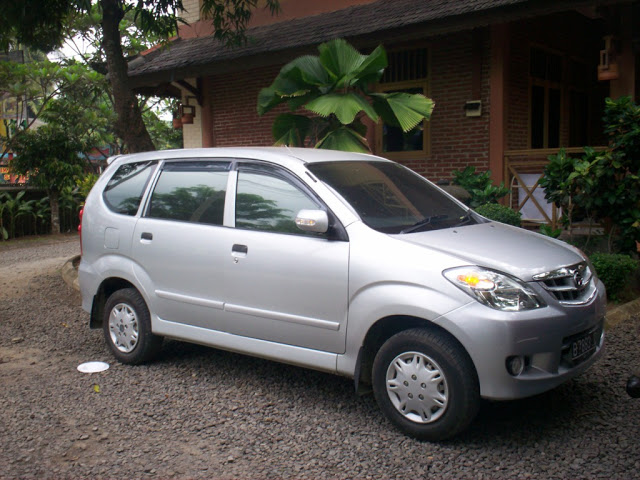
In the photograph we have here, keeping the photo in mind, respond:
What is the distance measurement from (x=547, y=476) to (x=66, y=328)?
5.43m

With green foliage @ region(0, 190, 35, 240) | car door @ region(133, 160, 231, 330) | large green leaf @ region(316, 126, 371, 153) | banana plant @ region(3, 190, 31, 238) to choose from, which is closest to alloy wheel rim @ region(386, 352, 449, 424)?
car door @ region(133, 160, 231, 330)

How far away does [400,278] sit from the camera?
4.04 metres

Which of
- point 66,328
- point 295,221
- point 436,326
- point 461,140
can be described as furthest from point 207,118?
point 436,326

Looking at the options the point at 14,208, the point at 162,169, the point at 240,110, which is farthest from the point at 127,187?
the point at 14,208

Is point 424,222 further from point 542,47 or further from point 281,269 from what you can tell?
point 542,47

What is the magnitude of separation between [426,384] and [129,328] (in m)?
2.85

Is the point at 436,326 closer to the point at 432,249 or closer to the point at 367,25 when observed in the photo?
the point at 432,249

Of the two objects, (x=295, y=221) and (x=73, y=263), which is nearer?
(x=295, y=221)

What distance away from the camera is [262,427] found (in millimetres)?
4340

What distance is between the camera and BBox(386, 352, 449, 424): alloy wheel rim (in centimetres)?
391

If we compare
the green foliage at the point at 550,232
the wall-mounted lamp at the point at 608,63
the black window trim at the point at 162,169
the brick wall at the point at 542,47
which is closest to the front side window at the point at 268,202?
the black window trim at the point at 162,169

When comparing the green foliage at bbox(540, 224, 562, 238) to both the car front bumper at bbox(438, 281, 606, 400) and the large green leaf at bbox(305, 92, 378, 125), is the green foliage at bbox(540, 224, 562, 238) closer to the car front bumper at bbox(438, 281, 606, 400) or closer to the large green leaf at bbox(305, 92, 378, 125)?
the large green leaf at bbox(305, 92, 378, 125)

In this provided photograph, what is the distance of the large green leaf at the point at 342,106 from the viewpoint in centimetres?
852

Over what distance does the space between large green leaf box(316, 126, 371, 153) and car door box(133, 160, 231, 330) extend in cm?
357
